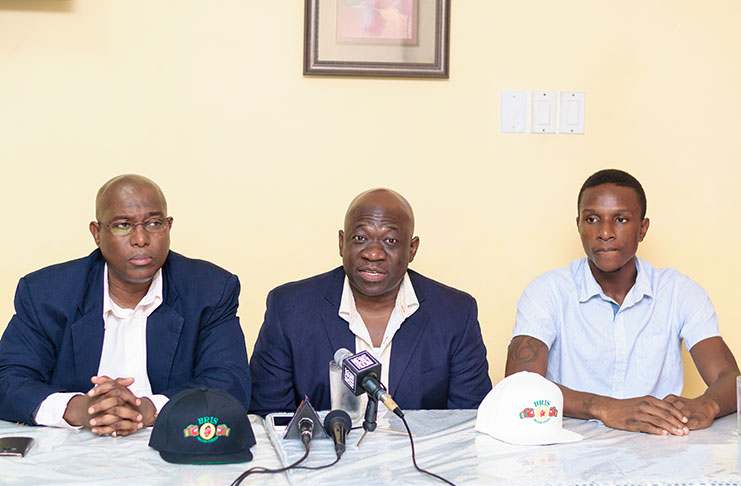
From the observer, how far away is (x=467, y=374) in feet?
8.29

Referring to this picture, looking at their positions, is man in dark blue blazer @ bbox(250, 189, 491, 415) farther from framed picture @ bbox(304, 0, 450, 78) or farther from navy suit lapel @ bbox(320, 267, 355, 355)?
framed picture @ bbox(304, 0, 450, 78)

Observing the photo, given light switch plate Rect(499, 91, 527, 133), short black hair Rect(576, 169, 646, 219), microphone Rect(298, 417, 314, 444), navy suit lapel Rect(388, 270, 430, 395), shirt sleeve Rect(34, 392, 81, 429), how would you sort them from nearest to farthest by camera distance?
1. microphone Rect(298, 417, 314, 444)
2. shirt sleeve Rect(34, 392, 81, 429)
3. navy suit lapel Rect(388, 270, 430, 395)
4. short black hair Rect(576, 169, 646, 219)
5. light switch plate Rect(499, 91, 527, 133)

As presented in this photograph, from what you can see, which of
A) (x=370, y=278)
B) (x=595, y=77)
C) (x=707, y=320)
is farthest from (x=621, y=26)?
(x=370, y=278)

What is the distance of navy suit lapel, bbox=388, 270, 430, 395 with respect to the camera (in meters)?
2.45

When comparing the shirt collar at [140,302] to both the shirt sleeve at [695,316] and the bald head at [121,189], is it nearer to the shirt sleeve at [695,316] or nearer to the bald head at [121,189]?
the bald head at [121,189]

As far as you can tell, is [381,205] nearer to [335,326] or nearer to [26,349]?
[335,326]

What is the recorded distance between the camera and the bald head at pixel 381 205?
8.18 feet

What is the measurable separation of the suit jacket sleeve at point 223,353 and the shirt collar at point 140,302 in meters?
0.15

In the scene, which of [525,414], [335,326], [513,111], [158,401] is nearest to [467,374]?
[335,326]

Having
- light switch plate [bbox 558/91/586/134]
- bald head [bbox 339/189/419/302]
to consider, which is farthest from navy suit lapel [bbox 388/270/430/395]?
light switch plate [bbox 558/91/586/134]

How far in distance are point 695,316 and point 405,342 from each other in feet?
3.16

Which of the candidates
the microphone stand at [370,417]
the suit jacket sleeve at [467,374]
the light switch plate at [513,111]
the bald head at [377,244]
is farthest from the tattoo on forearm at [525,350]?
the light switch plate at [513,111]

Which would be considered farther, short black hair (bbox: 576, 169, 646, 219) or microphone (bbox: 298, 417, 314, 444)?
short black hair (bbox: 576, 169, 646, 219)

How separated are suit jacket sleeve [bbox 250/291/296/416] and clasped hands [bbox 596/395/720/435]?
99 centimetres
